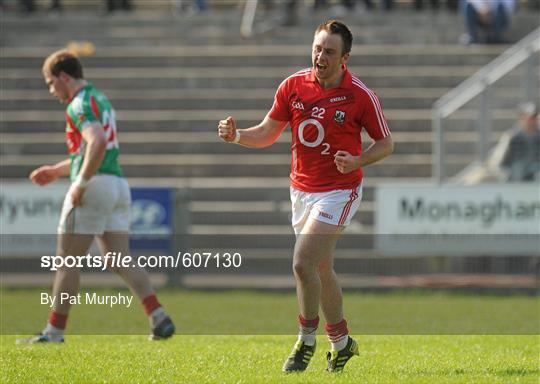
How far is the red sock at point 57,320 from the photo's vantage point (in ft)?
38.3

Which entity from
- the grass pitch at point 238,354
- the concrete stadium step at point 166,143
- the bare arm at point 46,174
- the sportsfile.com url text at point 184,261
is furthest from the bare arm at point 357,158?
the concrete stadium step at point 166,143

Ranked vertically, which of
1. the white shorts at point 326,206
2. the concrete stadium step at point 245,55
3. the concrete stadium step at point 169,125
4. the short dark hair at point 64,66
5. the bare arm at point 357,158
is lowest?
the concrete stadium step at point 169,125

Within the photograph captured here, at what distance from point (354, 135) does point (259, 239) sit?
1055 centimetres

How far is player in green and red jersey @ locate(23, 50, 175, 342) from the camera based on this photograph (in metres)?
11.5

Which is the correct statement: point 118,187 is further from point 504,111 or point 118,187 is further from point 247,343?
point 504,111

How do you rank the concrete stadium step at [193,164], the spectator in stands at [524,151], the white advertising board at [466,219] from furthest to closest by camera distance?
the concrete stadium step at [193,164] < the spectator in stands at [524,151] < the white advertising board at [466,219]

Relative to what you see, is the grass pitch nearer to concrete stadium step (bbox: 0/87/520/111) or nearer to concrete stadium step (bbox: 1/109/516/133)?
concrete stadium step (bbox: 1/109/516/133)

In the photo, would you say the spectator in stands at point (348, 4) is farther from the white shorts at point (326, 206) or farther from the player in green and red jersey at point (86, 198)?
the white shorts at point (326, 206)

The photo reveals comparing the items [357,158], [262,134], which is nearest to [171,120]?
[262,134]

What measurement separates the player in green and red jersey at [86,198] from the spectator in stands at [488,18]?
45.1 feet

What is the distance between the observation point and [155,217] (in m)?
19.2

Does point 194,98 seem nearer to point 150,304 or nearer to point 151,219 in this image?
point 151,219

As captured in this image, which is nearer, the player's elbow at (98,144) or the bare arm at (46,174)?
the player's elbow at (98,144)

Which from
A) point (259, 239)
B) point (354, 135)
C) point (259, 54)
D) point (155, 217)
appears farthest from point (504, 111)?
point (354, 135)
